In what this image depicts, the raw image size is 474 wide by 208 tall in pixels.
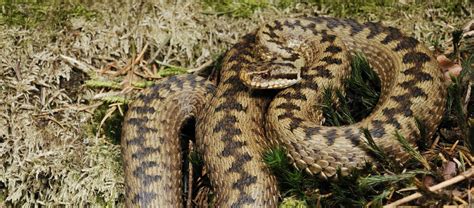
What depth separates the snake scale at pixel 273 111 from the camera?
5.40 metres

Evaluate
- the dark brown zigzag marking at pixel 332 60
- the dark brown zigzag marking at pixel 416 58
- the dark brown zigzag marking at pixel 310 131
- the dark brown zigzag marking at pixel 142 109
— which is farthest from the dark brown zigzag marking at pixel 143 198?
the dark brown zigzag marking at pixel 416 58

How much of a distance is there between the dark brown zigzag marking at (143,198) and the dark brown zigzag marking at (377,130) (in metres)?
2.06

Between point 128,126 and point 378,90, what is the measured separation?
250 cm

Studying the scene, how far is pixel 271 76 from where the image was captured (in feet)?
20.1

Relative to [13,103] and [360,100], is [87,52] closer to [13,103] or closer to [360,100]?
[13,103]

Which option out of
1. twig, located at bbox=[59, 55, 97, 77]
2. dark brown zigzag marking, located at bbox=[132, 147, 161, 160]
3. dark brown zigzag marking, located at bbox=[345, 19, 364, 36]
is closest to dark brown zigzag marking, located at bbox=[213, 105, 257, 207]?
dark brown zigzag marking, located at bbox=[132, 147, 161, 160]

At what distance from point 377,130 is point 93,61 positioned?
3004mm

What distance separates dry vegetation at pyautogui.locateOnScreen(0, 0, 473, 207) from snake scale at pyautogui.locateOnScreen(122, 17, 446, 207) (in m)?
0.22

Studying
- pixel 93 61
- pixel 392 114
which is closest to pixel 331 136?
pixel 392 114

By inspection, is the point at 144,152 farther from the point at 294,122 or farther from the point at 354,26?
the point at 354,26

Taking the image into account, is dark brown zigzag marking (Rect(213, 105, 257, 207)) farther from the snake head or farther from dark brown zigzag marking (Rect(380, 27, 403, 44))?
dark brown zigzag marking (Rect(380, 27, 403, 44))

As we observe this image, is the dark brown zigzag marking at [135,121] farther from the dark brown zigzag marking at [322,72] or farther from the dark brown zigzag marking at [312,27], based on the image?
the dark brown zigzag marking at [312,27]

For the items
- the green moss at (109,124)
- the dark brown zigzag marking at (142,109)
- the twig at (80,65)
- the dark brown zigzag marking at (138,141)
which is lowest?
the dark brown zigzag marking at (138,141)

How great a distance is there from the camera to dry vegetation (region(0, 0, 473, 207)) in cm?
594
